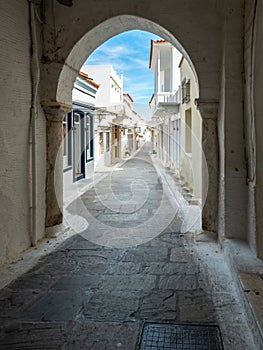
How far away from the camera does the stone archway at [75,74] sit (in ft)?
14.8

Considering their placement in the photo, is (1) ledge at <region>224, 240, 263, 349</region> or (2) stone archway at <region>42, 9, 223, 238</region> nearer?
(1) ledge at <region>224, 240, 263, 349</region>

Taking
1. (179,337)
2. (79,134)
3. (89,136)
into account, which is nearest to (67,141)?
(79,134)

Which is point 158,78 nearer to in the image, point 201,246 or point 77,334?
point 201,246

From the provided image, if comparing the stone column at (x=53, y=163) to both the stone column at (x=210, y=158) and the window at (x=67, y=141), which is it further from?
the window at (x=67, y=141)

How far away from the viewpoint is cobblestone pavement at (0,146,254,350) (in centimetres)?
255

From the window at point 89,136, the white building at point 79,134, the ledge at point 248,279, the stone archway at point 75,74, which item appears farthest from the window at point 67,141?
the ledge at point 248,279

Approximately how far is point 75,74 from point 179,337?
397 cm

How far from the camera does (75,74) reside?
17.4ft

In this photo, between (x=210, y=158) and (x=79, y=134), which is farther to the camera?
(x=79, y=134)

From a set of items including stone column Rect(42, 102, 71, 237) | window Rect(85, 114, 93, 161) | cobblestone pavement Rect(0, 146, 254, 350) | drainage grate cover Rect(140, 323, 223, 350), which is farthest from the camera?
window Rect(85, 114, 93, 161)

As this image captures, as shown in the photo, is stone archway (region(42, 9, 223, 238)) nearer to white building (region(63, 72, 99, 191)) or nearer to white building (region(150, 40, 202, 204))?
white building (region(150, 40, 202, 204))

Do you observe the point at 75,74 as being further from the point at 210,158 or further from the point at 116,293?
the point at 116,293

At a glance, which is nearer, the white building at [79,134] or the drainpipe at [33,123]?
the drainpipe at [33,123]

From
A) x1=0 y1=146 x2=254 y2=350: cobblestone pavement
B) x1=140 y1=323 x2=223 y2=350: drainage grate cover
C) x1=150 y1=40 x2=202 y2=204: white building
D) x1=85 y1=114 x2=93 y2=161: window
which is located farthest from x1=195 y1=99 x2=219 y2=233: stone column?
x1=85 y1=114 x2=93 y2=161: window
